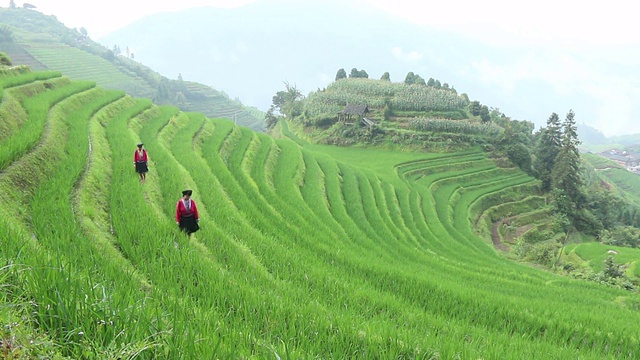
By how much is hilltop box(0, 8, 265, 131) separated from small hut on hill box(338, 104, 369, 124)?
72.7 metres

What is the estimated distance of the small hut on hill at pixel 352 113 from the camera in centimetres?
5591

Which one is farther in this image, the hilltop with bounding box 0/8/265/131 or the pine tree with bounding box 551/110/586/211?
the hilltop with bounding box 0/8/265/131

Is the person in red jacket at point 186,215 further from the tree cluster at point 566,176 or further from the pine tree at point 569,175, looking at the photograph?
the pine tree at point 569,175

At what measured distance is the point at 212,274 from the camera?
5.05 m

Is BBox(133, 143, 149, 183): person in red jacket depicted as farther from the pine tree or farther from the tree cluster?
the pine tree

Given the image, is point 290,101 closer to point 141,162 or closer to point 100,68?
point 141,162

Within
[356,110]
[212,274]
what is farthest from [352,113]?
[212,274]

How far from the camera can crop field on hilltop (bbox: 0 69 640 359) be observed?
270cm

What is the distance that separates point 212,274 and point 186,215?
2290 millimetres

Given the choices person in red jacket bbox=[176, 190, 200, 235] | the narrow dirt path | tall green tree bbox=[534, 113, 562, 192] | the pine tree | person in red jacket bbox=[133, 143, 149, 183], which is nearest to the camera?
person in red jacket bbox=[176, 190, 200, 235]

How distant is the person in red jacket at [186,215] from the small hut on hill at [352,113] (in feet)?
164

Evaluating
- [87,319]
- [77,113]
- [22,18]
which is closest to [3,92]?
[77,113]

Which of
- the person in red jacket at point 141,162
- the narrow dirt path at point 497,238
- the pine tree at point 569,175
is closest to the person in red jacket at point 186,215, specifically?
the person in red jacket at point 141,162

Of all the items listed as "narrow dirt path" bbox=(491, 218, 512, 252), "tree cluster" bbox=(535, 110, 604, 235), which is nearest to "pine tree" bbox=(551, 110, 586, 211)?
"tree cluster" bbox=(535, 110, 604, 235)
